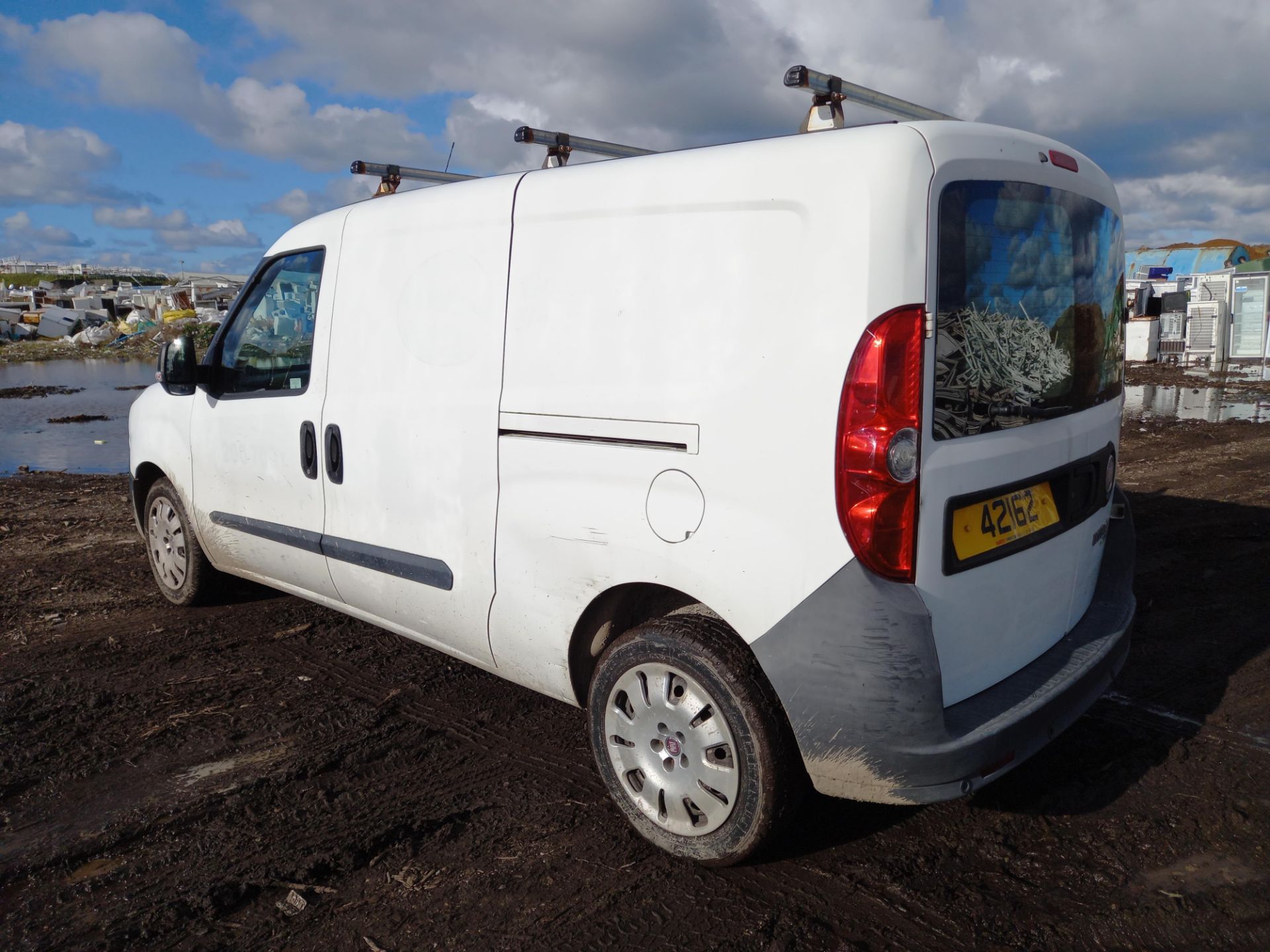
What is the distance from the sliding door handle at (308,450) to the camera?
4.08m

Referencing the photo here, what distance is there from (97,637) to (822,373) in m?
4.28

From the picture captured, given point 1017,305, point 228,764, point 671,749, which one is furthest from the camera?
point 228,764

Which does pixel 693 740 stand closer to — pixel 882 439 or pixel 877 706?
pixel 877 706

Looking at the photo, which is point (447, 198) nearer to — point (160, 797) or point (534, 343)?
point (534, 343)

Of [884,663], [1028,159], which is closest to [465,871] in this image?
[884,663]

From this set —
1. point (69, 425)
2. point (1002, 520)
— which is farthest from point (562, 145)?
point (69, 425)

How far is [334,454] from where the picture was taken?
156 inches

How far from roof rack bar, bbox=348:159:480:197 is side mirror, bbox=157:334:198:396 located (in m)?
1.22

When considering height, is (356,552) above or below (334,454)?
below

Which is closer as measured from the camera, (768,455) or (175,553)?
(768,455)

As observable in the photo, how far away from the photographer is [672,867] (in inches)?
113

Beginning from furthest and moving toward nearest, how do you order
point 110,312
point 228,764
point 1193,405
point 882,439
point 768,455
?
1. point 110,312
2. point 1193,405
3. point 228,764
4. point 768,455
5. point 882,439

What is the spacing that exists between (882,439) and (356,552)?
7.87 ft

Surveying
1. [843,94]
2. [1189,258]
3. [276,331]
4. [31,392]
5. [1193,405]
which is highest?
[1189,258]
